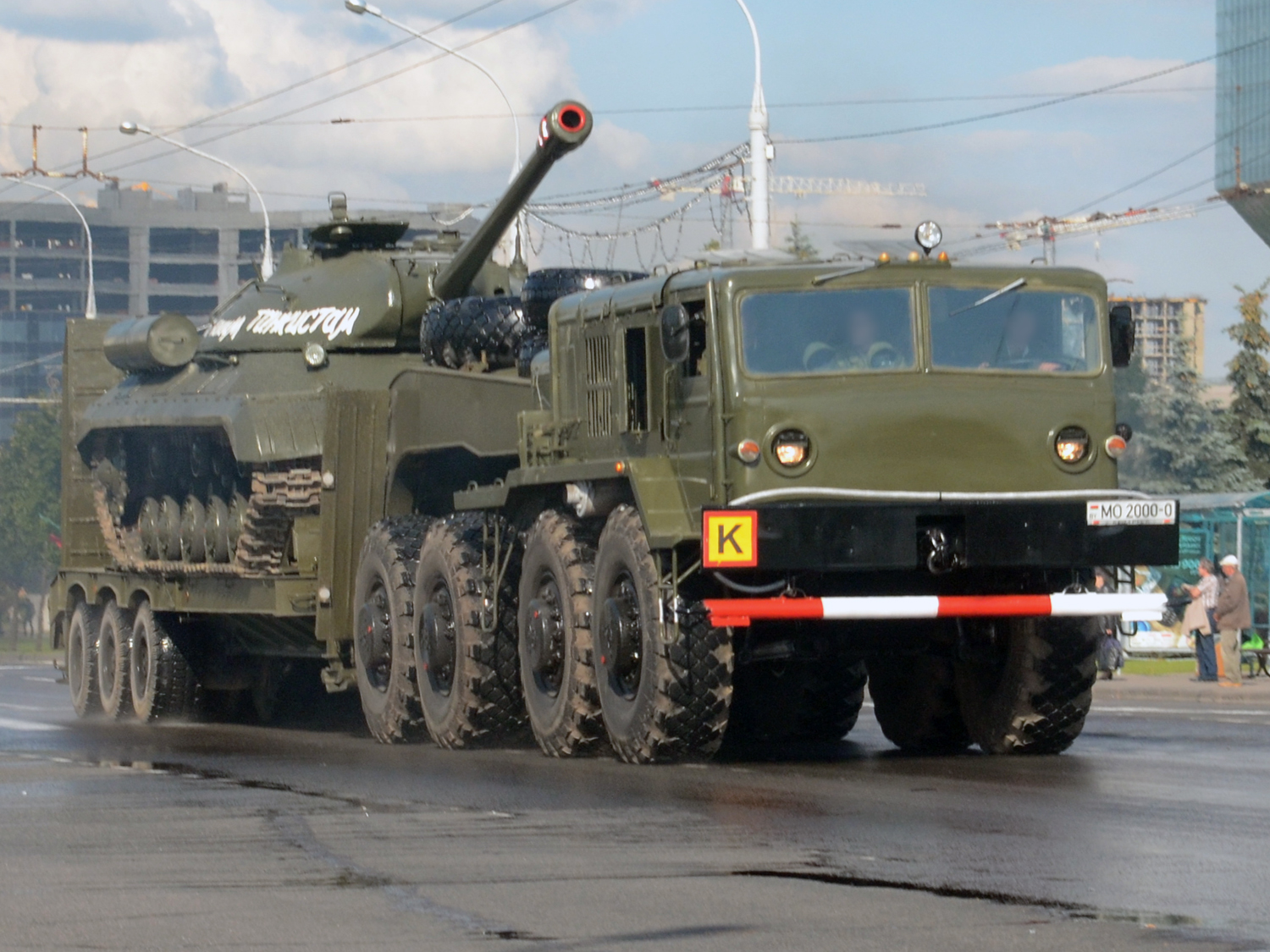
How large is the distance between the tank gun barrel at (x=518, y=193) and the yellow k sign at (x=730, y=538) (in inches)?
207

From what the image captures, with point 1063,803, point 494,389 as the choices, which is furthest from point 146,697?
point 1063,803

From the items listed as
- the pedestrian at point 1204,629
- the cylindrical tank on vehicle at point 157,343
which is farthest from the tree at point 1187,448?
the cylindrical tank on vehicle at point 157,343

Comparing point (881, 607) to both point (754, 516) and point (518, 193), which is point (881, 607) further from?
point (518, 193)

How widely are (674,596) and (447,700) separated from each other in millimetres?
3340

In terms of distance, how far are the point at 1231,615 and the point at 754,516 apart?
15.5m

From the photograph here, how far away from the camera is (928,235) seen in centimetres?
1369

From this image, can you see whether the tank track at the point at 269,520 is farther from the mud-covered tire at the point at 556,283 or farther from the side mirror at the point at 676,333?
the side mirror at the point at 676,333

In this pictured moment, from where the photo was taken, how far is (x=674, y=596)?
12750mm

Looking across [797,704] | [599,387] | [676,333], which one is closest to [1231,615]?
[797,704]

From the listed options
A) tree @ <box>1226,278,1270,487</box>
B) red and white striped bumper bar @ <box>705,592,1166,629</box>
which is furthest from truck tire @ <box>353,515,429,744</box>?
tree @ <box>1226,278,1270,487</box>

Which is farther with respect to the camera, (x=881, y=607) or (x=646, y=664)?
(x=646, y=664)

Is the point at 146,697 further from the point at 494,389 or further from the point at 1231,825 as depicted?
the point at 1231,825

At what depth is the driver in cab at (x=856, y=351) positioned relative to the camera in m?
13.1

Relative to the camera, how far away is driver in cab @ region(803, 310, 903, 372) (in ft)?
42.9
